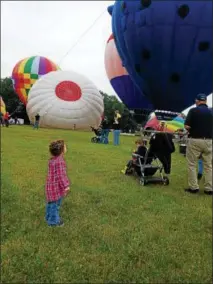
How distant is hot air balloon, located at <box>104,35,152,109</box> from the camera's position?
55.9 feet


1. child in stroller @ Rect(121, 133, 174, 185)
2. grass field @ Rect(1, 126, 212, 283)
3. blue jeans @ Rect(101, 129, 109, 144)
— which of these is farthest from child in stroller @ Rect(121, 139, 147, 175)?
blue jeans @ Rect(101, 129, 109, 144)

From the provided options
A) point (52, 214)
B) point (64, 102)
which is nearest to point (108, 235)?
point (52, 214)

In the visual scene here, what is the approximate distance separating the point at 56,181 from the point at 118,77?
14357 mm

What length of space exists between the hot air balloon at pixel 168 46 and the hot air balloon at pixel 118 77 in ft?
22.6

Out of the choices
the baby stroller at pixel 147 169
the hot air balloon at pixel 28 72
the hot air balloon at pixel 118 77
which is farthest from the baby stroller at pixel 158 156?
the hot air balloon at pixel 28 72

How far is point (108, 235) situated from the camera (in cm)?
429

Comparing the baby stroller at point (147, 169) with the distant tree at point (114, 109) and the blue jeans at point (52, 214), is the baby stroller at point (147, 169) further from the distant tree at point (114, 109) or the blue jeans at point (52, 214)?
the distant tree at point (114, 109)

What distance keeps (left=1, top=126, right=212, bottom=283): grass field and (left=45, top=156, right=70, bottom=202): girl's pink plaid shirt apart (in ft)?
1.18

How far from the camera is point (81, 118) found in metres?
28.1

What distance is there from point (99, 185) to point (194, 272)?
12.1 feet

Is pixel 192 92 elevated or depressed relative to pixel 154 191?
elevated

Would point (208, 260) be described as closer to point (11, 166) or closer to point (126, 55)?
point (11, 166)

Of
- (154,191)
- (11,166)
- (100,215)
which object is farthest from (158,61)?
(100,215)

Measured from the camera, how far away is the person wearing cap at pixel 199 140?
6637 mm
